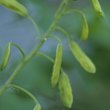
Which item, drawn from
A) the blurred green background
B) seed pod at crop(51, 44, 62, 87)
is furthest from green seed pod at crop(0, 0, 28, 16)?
the blurred green background

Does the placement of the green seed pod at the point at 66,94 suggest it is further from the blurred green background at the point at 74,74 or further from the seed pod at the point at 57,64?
the blurred green background at the point at 74,74

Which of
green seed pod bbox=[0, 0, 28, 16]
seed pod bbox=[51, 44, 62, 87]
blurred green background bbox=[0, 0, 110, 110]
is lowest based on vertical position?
blurred green background bbox=[0, 0, 110, 110]

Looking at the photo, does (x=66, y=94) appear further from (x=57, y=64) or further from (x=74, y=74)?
(x=74, y=74)

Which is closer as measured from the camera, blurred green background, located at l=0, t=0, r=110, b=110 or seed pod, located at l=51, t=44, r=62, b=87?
seed pod, located at l=51, t=44, r=62, b=87

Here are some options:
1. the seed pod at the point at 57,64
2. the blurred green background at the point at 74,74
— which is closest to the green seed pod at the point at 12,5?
the seed pod at the point at 57,64

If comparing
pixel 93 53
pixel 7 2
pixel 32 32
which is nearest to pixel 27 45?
pixel 32 32

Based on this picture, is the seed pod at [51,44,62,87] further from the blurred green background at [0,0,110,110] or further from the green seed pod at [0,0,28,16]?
the blurred green background at [0,0,110,110]

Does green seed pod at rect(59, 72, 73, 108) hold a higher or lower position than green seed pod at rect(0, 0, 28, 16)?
lower

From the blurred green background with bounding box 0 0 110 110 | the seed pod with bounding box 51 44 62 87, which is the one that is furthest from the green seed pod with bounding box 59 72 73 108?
the blurred green background with bounding box 0 0 110 110

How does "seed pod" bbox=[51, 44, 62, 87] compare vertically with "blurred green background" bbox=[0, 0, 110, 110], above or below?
above

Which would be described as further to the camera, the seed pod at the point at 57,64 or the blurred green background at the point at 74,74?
the blurred green background at the point at 74,74

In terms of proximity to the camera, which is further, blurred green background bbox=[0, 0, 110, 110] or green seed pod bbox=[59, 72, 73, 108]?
blurred green background bbox=[0, 0, 110, 110]

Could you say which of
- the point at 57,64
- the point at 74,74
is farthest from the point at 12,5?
the point at 74,74
